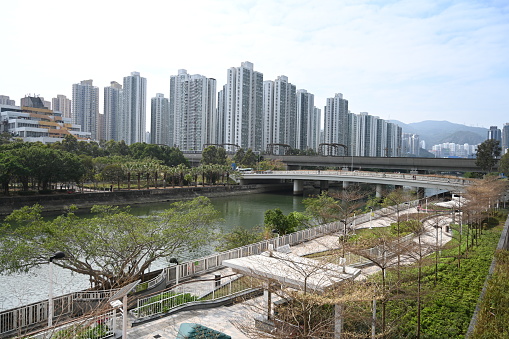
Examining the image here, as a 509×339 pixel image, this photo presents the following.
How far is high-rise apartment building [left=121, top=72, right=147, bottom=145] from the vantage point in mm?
123625

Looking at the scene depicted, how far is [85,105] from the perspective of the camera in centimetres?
11969

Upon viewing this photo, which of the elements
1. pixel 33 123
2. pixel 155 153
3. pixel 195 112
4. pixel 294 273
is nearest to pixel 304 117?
pixel 195 112

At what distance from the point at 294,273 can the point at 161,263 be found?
1347cm

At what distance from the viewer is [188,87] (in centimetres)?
11250

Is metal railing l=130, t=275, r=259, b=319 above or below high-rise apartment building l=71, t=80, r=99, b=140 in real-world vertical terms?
below

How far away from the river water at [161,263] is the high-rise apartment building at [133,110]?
79.5 metres

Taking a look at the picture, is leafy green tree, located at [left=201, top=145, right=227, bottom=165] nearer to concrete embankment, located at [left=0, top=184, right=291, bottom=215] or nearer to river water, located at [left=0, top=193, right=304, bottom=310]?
concrete embankment, located at [left=0, top=184, right=291, bottom=215]

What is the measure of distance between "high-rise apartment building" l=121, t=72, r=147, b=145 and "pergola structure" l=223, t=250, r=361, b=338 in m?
123

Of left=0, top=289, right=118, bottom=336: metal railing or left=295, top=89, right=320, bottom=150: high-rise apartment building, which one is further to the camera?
left=295, top=89, right=320, bottom=150: high-rise apartment building

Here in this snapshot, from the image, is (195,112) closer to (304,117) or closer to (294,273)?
(304,117)

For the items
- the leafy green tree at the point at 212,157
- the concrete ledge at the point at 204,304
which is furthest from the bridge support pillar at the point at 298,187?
the concrete ledge at the point at 204,304

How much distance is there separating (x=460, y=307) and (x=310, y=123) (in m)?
130

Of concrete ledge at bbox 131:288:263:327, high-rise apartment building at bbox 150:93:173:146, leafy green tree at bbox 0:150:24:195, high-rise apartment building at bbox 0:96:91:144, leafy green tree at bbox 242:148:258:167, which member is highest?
high-rise apartment building at bbox 150:93:173:146

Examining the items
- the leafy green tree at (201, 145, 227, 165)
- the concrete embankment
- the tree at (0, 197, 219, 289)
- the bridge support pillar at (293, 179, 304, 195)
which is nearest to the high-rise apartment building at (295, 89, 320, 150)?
the leafy green tree at (201, 145, 227, 165)
